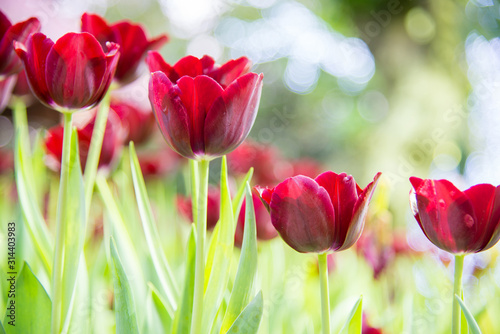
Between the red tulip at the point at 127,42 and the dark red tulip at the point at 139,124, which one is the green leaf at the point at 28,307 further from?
the dark red tulip at the point at 139,124

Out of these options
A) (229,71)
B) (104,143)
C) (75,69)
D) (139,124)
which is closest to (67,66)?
(75,69)

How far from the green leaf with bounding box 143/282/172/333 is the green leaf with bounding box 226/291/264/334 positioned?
99 mm

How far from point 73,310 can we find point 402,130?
2.26m

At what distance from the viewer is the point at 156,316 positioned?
1.21 feet

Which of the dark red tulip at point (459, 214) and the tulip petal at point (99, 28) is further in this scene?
the tulip petal at point (99, 28)

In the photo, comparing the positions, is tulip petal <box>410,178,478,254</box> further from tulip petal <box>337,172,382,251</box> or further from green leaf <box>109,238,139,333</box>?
green leaf <box>109,238,139,333</box>

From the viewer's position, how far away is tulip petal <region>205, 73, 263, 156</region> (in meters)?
0.29

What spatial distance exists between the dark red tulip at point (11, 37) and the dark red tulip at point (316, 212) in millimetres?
240

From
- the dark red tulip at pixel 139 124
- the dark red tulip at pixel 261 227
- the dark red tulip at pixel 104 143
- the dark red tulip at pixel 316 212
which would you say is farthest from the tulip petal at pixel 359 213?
the dark red tulip at pixel 139 124

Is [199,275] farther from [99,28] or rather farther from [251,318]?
[99,28]

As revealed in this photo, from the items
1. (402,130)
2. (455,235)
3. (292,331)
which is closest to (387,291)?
(292,331)

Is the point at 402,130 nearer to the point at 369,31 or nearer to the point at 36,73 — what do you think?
the point at 369,31

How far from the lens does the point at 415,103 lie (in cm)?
241

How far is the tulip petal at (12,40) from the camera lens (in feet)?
1.13
